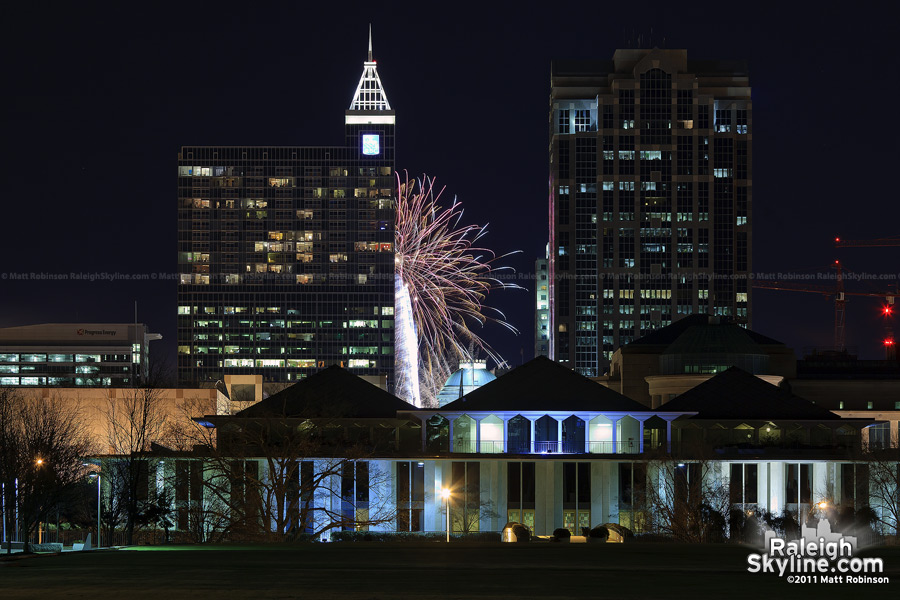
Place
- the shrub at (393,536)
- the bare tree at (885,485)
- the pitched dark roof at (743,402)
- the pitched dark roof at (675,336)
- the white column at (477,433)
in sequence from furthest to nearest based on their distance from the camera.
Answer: the pitched dark roof at (675,336) → the pitched dark roof at (743,402) → the white column at (477,433) → the bare tree at (885,485) → the shrub at (393,536)

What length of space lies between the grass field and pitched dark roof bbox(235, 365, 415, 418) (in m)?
70.7

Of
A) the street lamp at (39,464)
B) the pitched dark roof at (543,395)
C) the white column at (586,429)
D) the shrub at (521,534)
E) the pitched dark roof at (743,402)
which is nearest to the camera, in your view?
the shrub at (521,534)

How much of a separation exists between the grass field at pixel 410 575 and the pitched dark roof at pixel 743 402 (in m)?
77.3

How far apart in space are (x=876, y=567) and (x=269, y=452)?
55846 millimetres

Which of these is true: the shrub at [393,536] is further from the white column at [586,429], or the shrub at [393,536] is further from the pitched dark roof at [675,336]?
the pitched dark roof at [675,336]

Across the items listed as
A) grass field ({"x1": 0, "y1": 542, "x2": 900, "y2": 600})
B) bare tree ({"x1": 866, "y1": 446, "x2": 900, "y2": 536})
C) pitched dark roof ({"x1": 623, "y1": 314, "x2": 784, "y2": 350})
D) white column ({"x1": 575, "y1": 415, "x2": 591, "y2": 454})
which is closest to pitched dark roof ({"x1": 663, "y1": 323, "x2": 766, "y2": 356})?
pitched dark roof ({"x1": 623, "y1": 314, "x2": 784, "y2": 350})

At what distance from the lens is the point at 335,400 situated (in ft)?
412

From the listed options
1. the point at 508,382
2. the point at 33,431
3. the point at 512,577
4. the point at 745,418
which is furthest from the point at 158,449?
the point at 512,577

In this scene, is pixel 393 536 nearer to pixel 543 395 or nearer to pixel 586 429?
pixel 586 429

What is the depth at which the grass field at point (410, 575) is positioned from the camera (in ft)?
113

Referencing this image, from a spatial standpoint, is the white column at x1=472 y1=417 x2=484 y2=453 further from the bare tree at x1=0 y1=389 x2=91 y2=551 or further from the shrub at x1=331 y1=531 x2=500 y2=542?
the bare tree at x1=0 y1=389 x2=91 y2=551

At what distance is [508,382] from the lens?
5162 inches

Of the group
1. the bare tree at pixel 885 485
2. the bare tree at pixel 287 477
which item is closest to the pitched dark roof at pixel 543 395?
the bare tree at pixel 287 477

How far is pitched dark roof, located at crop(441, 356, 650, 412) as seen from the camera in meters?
127
